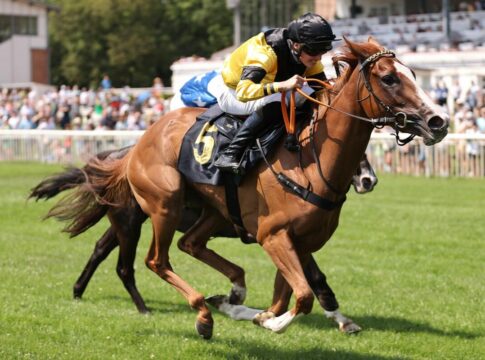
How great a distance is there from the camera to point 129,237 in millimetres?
8422

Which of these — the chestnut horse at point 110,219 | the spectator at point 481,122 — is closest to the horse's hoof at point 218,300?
the chestnut horse at point 110,219

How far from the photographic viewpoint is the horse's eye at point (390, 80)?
580cm

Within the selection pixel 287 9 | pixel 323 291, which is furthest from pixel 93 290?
pixel 287 9

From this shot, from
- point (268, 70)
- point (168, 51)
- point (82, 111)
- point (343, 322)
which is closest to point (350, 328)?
point (343, 322)

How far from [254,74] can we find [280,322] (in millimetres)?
1617

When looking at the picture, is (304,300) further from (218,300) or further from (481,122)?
(481,122)

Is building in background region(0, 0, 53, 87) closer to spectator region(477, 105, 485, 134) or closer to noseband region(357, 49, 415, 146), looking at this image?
spectator region(477, 105, 485, 134)

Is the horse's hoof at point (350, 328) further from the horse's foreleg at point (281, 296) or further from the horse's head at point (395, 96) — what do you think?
the horse's head at point (395, 96)

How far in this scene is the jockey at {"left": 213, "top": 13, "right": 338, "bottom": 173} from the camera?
6.21 meters

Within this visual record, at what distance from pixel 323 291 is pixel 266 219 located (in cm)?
149

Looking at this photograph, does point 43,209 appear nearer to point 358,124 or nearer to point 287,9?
point 358,124

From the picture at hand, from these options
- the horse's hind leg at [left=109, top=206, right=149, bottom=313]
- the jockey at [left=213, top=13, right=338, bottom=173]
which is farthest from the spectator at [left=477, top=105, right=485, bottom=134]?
the jockey at [left=213, top=13, right=338, bottom=173]

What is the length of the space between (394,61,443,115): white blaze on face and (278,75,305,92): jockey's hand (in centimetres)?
65

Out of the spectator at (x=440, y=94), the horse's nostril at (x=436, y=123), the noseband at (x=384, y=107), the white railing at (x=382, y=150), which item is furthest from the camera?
the spectator at (x=440, y=94)
